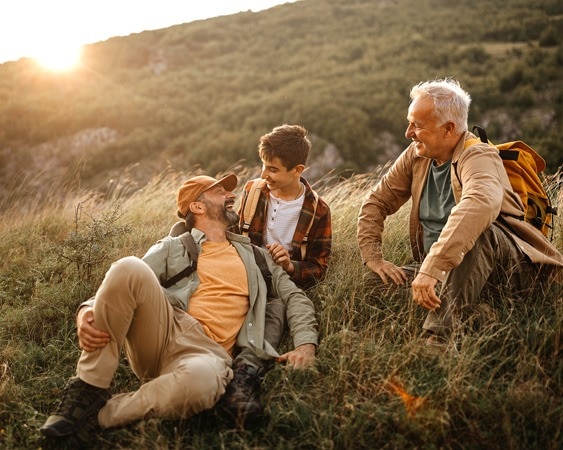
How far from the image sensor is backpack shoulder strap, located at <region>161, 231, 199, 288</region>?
12.2ft

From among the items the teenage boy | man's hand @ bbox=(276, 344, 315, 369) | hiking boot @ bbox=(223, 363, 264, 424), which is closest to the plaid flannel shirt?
the teenage boy

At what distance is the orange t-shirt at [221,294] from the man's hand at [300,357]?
0.39 meters

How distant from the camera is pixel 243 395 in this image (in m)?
3.16

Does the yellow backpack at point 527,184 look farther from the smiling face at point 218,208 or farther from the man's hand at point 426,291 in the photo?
the smiling face at point 218,208

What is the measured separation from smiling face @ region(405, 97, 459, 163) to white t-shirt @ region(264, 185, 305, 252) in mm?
1277

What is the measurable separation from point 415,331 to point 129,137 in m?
18.2

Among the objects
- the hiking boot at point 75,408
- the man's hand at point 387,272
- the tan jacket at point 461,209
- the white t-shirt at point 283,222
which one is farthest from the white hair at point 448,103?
the hiking boot at point 75,408

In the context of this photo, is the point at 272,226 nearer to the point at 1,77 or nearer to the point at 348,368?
the point at 348,368

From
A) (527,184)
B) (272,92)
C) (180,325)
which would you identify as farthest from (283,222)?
(272,92)

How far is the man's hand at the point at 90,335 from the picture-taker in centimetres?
306

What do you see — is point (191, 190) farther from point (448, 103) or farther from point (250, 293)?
point (448, 103)

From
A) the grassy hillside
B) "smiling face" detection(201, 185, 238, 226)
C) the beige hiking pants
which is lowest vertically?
the grassy hillside

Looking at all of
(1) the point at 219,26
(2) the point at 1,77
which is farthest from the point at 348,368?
(1) the point at 219,26

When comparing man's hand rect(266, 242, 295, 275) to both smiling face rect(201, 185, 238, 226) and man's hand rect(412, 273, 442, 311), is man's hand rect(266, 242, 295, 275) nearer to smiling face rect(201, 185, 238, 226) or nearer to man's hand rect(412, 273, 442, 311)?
smiling face rect(201, 185, 238, 226)
